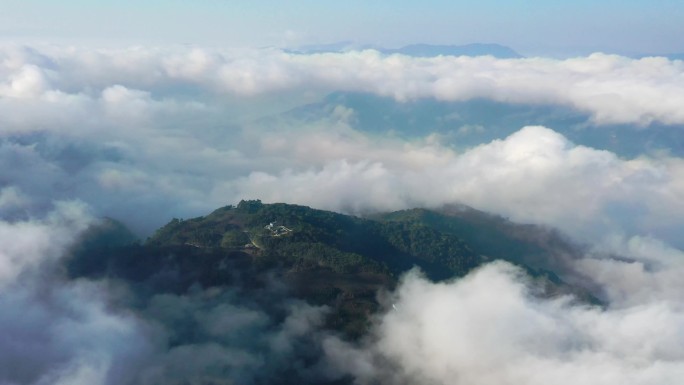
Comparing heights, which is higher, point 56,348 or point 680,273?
point 680,273

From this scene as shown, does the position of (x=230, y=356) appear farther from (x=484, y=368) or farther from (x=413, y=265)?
(x=413, y=265)

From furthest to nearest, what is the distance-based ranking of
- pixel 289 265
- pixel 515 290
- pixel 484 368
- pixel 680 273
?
pixel 680 273
pixel 289 265
pixel 515 290
pixel 484 368

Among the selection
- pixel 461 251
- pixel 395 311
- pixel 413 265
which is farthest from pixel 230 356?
pixel 461 251

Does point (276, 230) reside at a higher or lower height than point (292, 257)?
A: higher

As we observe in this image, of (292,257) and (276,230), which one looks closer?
(292,257)

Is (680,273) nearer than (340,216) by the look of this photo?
No

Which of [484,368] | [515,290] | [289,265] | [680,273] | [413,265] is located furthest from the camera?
[680,273]

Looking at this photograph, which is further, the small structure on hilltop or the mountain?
the small structure on hilltop

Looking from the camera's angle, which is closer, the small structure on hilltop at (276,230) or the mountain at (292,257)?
the mountain at (292,257)
